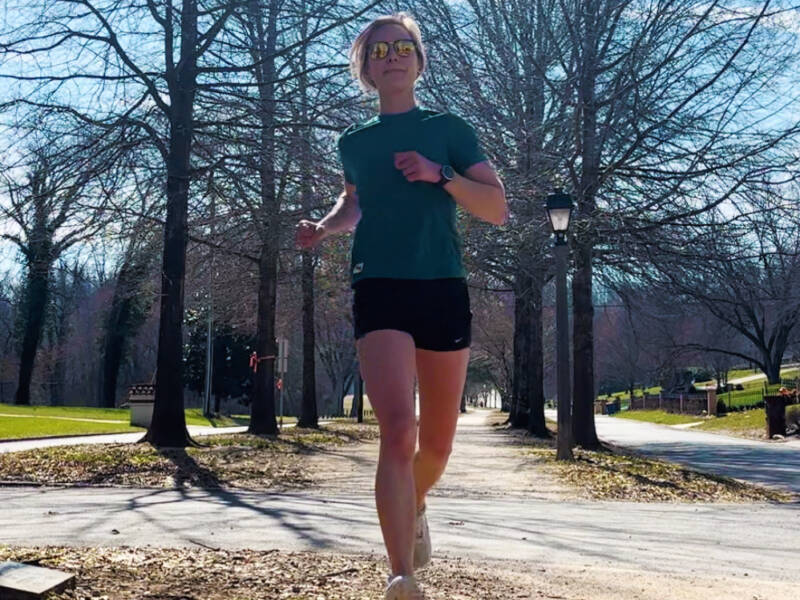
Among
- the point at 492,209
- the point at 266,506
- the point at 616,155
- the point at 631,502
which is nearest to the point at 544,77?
the point at 616,155

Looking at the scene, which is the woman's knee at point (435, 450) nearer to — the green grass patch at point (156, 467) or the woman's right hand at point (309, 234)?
the woman's right hand at point (309, 234)

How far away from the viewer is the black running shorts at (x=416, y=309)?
328cm

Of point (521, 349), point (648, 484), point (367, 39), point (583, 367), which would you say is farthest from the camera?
point (521, 349)

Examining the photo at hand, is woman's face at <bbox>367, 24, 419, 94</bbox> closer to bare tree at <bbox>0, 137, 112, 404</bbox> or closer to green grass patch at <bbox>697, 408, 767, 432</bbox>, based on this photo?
bare tree at <bbox>0, 137, 112, 404</bbox>

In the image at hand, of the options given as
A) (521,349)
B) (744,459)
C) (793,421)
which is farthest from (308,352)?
(793,421)

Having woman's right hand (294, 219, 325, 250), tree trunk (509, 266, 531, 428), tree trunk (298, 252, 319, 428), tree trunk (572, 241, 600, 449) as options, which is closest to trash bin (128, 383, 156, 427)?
tree trunk (298, 252, 319, 428)

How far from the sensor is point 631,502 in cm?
1017

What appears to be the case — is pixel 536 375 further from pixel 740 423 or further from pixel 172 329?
pixel 172 329

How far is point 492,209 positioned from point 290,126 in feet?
32.2

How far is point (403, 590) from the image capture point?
9.73 feet

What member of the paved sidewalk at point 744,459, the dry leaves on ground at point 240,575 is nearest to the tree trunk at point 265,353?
→ the paved sidewalk at point 744,459

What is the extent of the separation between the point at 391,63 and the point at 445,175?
55cm

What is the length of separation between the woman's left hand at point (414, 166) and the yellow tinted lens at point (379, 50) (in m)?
0.53

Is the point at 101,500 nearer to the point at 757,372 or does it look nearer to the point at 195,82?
the point at 195,82
